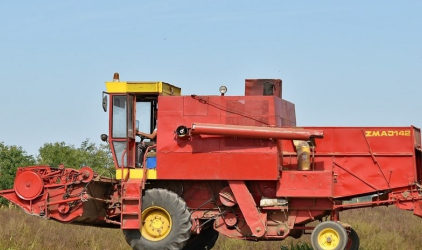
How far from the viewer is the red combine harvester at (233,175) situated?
17.1m

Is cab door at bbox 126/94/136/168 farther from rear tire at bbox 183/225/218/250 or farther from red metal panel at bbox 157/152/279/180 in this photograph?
rear tire at bbox 183/225/218/250

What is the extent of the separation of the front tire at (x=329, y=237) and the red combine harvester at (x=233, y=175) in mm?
30

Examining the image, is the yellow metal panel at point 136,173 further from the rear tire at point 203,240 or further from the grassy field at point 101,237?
the grassy field at point 101,237

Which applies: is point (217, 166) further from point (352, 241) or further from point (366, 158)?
point (352, 241)

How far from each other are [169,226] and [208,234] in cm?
274

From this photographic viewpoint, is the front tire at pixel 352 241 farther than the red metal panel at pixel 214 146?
Yes

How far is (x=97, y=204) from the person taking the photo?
1814 centimetres

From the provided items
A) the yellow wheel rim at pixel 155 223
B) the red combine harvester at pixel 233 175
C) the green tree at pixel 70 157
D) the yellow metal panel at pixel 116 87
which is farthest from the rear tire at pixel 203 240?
the green tree at pixel 70 157

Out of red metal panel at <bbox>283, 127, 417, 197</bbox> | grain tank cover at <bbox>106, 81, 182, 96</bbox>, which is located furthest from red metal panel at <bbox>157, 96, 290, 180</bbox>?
red metal panel at <bbox>283, 127, 417, 197</bbox>

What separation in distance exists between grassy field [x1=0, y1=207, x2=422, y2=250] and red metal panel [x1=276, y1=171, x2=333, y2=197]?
233 cm

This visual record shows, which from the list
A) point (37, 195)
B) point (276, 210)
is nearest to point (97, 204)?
point (37, 195)

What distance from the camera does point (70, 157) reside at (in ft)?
172

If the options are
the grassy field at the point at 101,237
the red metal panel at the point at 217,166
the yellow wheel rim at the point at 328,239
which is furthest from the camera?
the grassy field at the point at 101,237

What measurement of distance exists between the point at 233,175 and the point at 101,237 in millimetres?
7482
